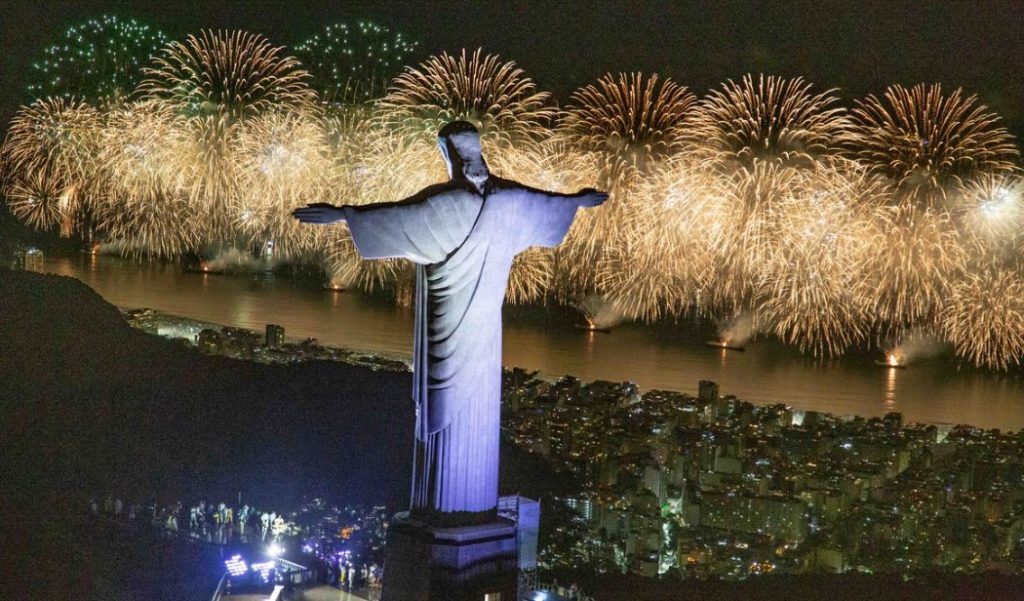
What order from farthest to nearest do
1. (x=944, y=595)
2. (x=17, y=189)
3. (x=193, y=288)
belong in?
(x=193, y=288)
(x=17, y=189)
(x=944, y=595)

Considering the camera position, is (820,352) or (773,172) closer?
(773,172)

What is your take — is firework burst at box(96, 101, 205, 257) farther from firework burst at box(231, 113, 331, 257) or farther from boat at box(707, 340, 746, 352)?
boat at box(707, 340, 746, 352)

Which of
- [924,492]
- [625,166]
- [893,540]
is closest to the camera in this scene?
[893,540]

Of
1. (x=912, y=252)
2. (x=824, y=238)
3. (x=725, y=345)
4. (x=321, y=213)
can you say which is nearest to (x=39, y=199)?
(x=725, y=345)

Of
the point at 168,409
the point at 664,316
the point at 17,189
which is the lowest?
the point at 168,409

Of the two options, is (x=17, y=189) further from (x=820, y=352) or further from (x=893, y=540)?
(x=893, y=540)

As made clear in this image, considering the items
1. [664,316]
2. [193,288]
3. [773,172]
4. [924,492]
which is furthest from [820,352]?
[193,288]

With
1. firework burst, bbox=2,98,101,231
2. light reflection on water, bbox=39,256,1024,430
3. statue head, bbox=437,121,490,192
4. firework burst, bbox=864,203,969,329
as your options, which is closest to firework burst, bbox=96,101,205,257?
firework burst, bbox=2,98,101,231
